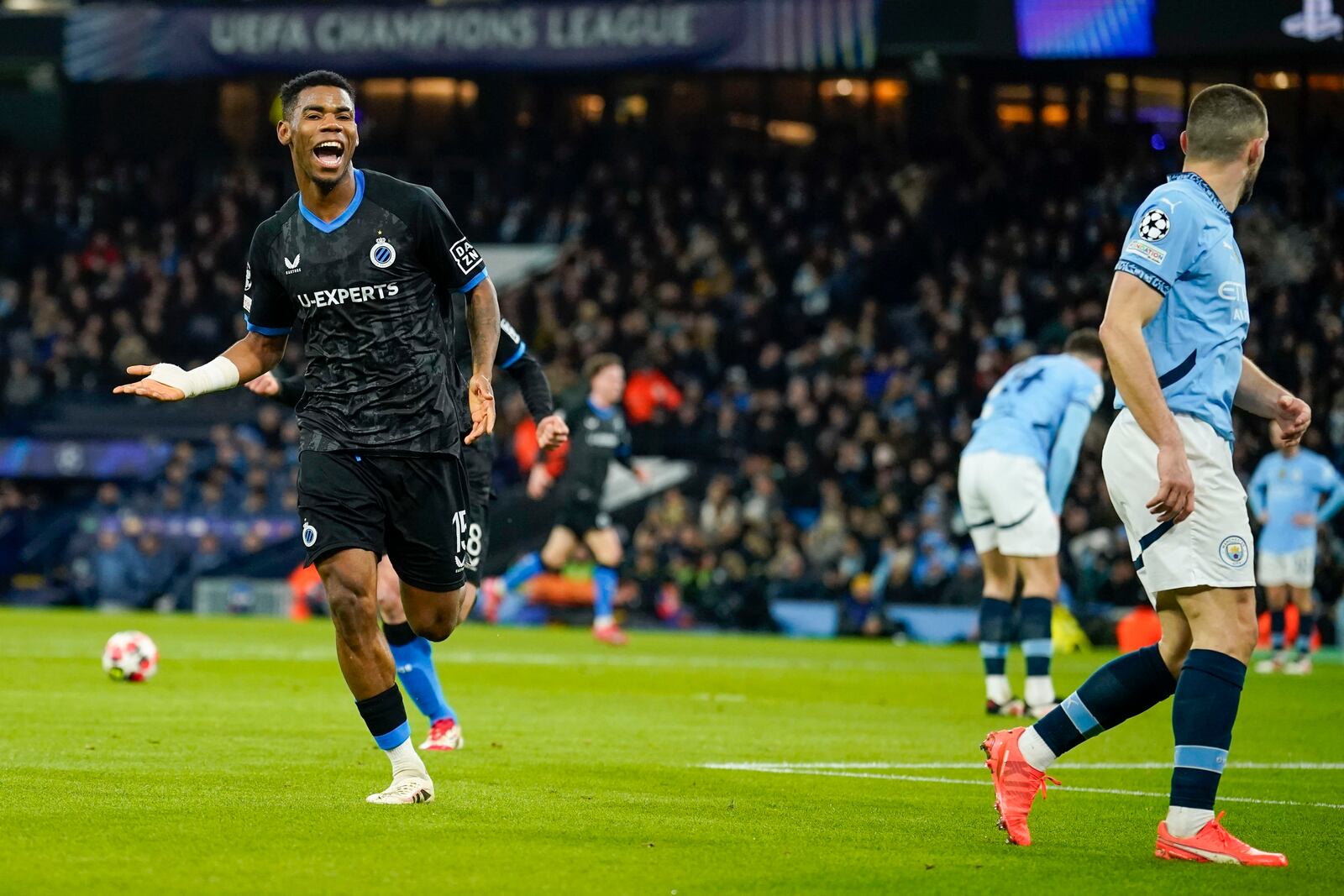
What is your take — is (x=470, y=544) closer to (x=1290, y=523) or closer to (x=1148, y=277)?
(x=1148, y=277)

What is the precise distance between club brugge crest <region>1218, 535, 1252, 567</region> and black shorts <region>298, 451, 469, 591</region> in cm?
276

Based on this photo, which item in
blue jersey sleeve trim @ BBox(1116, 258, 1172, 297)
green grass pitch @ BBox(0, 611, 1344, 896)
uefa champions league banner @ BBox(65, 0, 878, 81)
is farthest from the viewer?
uefa champions league banner @ BBox(65, 0, 878, 81)

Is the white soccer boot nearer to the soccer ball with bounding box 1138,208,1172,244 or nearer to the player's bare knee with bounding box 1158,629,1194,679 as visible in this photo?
the player's bare knee with bounding box 1158,629,1194,679

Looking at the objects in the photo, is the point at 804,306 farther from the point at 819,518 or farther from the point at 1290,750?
the point at 1290,750

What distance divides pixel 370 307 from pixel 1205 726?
3.23 m

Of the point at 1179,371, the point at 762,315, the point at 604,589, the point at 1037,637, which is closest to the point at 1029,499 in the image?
the point at 1037,637

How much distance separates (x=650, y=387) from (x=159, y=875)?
23.0 meters

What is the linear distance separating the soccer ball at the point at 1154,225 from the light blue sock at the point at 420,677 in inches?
Result: 174

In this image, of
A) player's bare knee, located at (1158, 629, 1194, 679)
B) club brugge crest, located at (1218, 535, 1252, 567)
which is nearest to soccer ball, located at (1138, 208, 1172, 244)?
club brugge crest, located at (1218, 535, 1252, 567)

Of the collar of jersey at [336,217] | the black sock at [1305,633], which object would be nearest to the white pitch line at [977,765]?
the collar of jersey at [336,217]

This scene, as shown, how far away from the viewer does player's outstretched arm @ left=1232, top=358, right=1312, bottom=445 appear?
670cm

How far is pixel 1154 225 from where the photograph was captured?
246 inches

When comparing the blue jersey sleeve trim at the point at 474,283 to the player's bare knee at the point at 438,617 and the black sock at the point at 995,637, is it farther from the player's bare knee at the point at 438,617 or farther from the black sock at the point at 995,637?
the black sock at the point at 995,637

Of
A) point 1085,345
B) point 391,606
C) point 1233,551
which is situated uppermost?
point 1085,345
